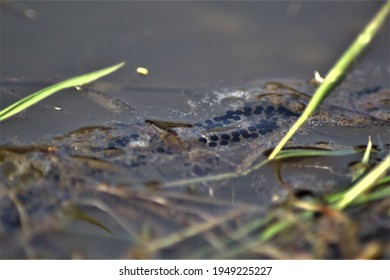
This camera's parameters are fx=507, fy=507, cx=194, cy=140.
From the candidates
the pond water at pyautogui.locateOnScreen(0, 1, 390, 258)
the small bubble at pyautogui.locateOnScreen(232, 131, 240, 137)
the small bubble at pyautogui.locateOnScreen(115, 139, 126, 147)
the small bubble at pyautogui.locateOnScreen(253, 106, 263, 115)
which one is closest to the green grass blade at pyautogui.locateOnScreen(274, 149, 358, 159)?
the pond water at pyautogui.locateOnScreen(0, 1, 390, 258)

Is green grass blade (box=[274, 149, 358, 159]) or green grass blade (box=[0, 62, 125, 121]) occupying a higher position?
green grass blade (box=[0, 62, 125, 121])

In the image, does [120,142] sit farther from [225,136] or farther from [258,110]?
[258,110]

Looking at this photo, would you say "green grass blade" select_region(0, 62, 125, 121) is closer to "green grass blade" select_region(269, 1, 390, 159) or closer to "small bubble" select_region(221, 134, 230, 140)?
"small bubble" select_region(221, 134, 230, 140)

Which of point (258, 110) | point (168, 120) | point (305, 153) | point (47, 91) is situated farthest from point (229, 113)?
point (47, 91)

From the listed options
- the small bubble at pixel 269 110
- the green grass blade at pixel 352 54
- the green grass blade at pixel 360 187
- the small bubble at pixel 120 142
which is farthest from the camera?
the small bubble at pixel 269 110

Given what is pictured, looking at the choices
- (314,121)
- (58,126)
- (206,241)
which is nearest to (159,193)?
(206,241)

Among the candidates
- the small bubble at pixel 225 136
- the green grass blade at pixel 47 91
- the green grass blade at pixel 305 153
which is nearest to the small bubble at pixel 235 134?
the small bubble at pixel 225 136

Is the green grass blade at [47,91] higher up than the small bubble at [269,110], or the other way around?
the small bubble at [269,110]

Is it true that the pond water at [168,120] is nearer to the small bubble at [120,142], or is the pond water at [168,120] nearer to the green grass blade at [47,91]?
the small bubble at [120,142]

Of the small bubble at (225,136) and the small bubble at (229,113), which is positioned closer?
the small bubble at (225,136)
